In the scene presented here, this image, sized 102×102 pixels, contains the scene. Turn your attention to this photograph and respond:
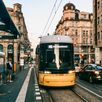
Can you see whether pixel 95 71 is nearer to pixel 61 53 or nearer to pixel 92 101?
pixel 61 53

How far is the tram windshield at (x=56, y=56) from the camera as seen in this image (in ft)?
61.0

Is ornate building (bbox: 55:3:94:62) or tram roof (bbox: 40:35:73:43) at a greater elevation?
ornate building (bbox: 55:3:94:62)

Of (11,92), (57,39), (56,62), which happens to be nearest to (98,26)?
(57,39)

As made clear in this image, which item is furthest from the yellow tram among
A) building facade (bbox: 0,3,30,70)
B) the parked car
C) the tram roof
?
building facade (bbox: 0,3,30,70)

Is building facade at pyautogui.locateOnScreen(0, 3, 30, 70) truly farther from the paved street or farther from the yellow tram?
the yellow tram

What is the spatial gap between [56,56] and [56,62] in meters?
0.41

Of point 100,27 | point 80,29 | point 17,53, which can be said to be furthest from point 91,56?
point 100,27

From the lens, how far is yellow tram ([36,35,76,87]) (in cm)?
1833

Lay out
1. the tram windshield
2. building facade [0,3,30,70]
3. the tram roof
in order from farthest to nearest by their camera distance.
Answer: building facade [0,3,30,70] < the tram roof < the tram windshield

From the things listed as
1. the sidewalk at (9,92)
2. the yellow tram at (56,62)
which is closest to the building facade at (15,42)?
the sidewalk at (9,92)

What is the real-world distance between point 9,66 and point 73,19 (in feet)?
295

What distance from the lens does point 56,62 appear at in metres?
18.6

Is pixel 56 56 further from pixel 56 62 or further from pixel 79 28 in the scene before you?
pixel 79 28

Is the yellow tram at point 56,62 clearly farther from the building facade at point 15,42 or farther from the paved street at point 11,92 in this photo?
the building facade at point 15,42
